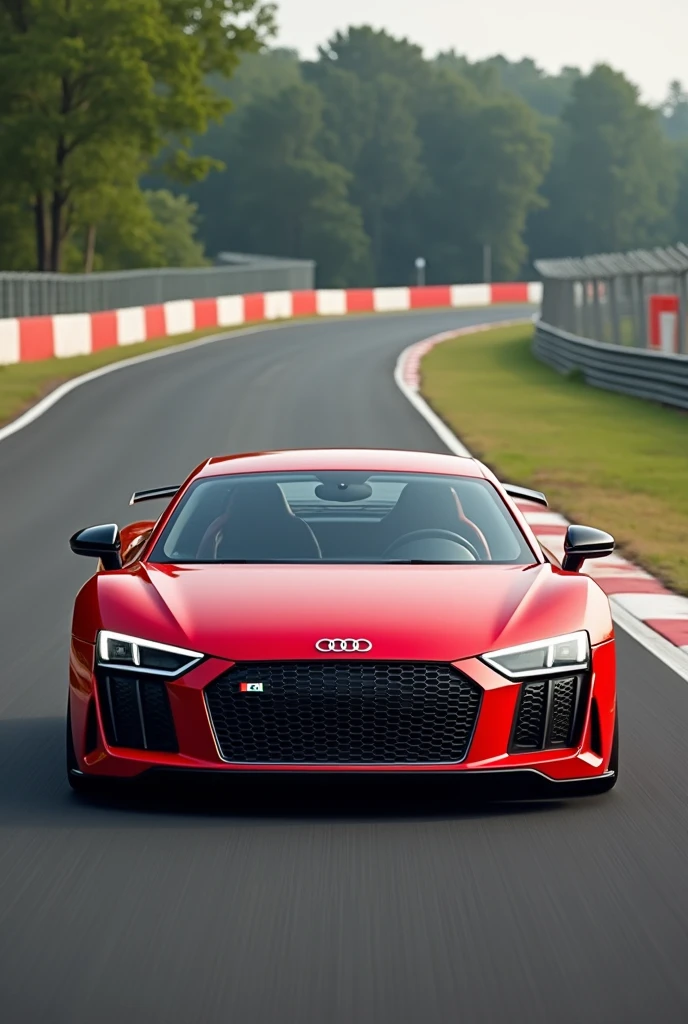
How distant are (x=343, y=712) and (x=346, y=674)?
12 centimetres

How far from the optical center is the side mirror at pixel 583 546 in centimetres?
748

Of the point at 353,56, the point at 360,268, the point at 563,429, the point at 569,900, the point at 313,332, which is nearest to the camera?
the point at 569,900

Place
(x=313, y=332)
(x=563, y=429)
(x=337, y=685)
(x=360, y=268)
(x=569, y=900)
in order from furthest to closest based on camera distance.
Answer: (x=360, y=268)
(x=313, y=332)
(x=563, y=429)
(x=337, y=685)
(x=569, y=900)

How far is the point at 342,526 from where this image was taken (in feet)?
25.9

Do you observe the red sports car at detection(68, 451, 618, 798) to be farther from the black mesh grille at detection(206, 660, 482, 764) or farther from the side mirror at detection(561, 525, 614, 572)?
the side mirror at detection(561, 525, 614, 572)

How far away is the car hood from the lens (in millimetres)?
6449

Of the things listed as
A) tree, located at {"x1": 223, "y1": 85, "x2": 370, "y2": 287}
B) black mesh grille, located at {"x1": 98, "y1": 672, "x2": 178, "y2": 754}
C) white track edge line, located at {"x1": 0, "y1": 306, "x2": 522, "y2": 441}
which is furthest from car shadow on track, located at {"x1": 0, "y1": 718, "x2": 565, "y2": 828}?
tree, located at {"x1": 223, "y1": 85, "x2": 370, "y2": 287}

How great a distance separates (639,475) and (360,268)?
4575 inches

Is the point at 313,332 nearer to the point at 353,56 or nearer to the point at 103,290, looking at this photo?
the point at 103,290

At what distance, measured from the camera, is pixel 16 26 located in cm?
6366

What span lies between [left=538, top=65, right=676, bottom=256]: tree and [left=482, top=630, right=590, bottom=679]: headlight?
149 m

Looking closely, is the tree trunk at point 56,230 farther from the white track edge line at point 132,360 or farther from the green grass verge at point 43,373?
the green grass verge at point 43,373

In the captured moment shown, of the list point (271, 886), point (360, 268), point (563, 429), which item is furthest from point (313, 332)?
A: point (360, 268)

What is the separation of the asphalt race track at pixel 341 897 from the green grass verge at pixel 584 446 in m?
5.83
